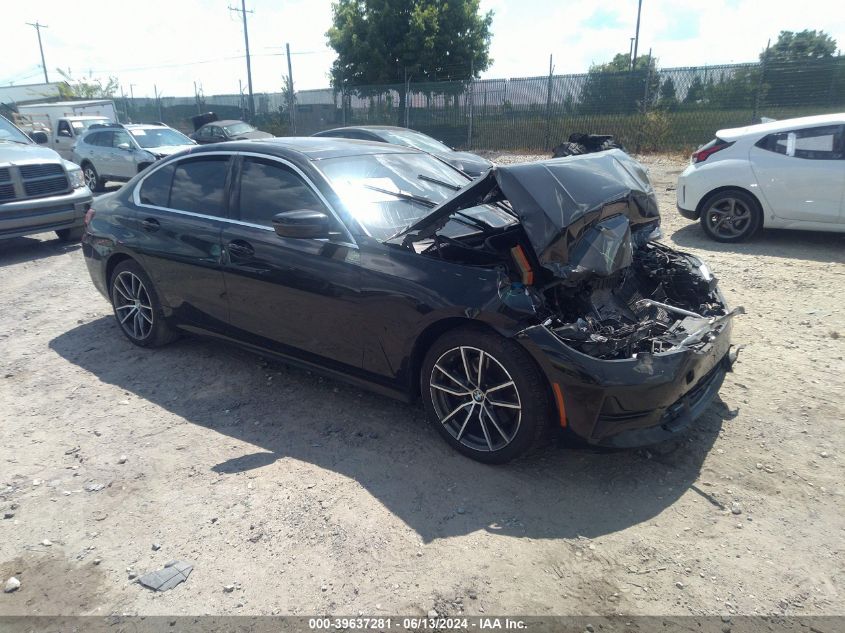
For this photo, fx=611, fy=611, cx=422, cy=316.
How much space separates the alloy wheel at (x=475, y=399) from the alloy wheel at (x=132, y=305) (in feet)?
9.58

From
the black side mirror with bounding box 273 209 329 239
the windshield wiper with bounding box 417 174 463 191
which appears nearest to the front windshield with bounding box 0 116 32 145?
the windshield wiper with bounding box 417 174 463 191

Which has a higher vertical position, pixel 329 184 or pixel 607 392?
pixel 329 184

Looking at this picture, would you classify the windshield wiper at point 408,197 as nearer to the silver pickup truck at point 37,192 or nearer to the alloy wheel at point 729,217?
the alloy wheel at point 729,217

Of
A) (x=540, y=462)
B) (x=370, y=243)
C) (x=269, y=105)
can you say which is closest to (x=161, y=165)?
(x=370, y=243)

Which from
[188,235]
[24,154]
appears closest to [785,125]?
[188,235]

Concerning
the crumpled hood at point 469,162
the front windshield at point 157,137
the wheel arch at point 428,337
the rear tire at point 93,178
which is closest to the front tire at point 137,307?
the wheel arch at point 428,337

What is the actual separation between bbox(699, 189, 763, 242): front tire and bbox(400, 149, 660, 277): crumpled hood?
5.02 meters

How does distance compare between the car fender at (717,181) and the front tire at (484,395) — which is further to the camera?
the car fender at (717,181)

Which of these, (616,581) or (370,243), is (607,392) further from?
(370,243)

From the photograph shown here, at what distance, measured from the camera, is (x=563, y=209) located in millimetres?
3506

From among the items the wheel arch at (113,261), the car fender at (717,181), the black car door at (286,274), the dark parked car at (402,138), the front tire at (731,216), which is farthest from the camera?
the dark parked car at (402,138)

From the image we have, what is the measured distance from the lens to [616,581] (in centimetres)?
268

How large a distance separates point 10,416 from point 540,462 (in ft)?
11.9

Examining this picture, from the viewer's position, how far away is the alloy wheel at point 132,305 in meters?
5.20
